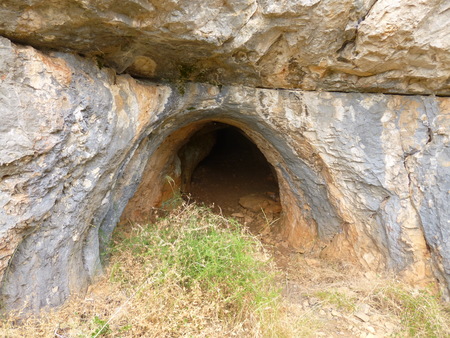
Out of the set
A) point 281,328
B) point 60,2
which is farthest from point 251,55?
point 281,328

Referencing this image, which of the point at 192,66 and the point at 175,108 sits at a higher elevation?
the point at 192,66

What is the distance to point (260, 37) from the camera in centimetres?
235

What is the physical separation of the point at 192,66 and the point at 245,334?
210 cm

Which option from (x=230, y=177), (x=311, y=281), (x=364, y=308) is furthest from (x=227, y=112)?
(x=230, y=177)

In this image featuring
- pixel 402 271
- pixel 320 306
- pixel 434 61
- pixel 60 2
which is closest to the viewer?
pixel 60 2

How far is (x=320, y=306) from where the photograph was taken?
2.67 metres

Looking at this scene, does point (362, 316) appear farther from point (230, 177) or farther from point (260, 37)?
point (230, 177)

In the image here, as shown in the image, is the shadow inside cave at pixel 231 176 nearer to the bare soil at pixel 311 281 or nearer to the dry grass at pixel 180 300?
the bare soil at pixel 311 281

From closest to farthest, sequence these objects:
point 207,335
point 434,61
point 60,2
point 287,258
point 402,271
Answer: point 60,2 → point 207,335 → point 434,61 → point 402,271 → point 287,258

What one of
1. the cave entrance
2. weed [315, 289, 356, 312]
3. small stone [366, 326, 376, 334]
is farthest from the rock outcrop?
the cave entrance

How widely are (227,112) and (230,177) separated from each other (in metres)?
2.78

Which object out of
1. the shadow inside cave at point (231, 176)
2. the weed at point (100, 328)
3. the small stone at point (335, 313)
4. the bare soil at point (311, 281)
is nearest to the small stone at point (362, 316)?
the bare soil at point (311, 281)

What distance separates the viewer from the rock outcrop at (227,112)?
1.92 metres

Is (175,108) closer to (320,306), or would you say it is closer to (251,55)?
(251,55)
